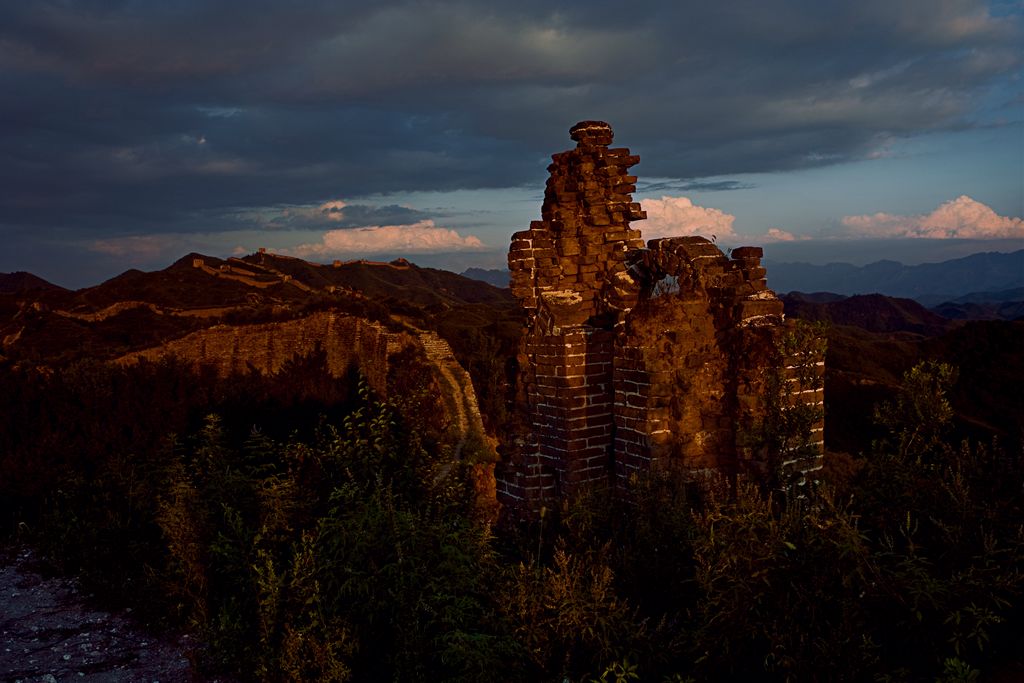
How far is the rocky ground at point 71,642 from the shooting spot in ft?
17.8

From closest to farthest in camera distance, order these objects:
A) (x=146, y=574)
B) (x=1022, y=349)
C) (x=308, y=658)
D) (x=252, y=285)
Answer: (x=308, y=658) < (x=146, y=574) < (x=1022, y=349) < (x=252, y=285)

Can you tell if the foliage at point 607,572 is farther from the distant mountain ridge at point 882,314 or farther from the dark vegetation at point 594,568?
the distant mountain ridge at point 882,314

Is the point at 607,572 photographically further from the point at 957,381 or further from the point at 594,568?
the point at 957,381

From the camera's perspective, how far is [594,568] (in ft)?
11.9

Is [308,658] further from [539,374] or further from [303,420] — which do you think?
[303,420]

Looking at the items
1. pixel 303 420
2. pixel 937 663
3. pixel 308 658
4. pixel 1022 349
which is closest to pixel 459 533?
pixel 308 658

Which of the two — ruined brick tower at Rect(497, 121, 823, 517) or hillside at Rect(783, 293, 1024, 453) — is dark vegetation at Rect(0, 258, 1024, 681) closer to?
ruined brick tower at Rect(497, 121, 823, 517)

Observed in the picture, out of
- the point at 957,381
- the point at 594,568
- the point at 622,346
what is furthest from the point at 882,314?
the point at 594,568

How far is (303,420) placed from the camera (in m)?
14.3

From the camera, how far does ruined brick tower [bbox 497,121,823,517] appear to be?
17.0 feet

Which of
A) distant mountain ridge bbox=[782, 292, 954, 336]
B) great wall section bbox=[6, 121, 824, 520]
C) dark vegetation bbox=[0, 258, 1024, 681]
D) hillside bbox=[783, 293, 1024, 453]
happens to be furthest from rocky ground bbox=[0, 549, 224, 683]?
distant mountain ridge bbox=[782, 292, 954, 336]

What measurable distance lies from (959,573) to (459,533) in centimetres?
284

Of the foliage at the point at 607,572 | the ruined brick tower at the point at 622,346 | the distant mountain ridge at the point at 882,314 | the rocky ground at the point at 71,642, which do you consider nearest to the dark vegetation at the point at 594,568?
the foliage at the point at 607,572

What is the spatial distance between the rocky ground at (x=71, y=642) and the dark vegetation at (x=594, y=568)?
0.84 feet
